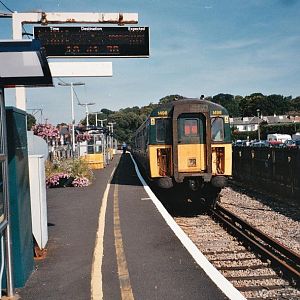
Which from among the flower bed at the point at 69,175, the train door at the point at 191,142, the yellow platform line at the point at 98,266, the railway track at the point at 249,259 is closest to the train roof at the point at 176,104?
the train door at the point at 191,142

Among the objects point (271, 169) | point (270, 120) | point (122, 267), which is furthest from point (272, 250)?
point (270, 120)

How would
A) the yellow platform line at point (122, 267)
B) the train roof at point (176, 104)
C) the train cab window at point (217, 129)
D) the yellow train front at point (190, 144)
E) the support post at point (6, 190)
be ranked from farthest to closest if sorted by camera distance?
1. the train cab window at point (217, 129)
2. the train roof at point (176, 104)
3. the yellow train front at point (190, 144)
4. the yellow platform line at point (122, 267)
5. the support post at point (6, 190)

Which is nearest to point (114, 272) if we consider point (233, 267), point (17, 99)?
point (233, 267)

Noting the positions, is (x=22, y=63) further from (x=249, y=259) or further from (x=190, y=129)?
(x=190, y=129)

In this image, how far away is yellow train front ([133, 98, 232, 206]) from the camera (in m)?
12.8

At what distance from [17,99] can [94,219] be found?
4737 mm

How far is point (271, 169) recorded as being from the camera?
18.0 metres

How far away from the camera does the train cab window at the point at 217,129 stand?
43.0ft

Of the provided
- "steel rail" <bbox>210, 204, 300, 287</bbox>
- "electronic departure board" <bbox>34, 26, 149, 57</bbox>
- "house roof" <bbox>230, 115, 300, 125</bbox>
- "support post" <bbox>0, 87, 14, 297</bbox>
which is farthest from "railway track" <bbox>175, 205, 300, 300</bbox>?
"house roof" <bbox>230, 115, 300, 125</bbox>

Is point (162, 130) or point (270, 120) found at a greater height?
point (270, 120)

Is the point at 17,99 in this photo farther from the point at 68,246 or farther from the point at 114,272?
the point at 114,272

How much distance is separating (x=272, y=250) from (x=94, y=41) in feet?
24.8

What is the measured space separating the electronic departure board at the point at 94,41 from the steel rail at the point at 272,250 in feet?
18.7

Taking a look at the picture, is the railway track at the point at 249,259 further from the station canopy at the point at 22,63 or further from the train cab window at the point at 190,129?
the station canopy at the point at 22,63
